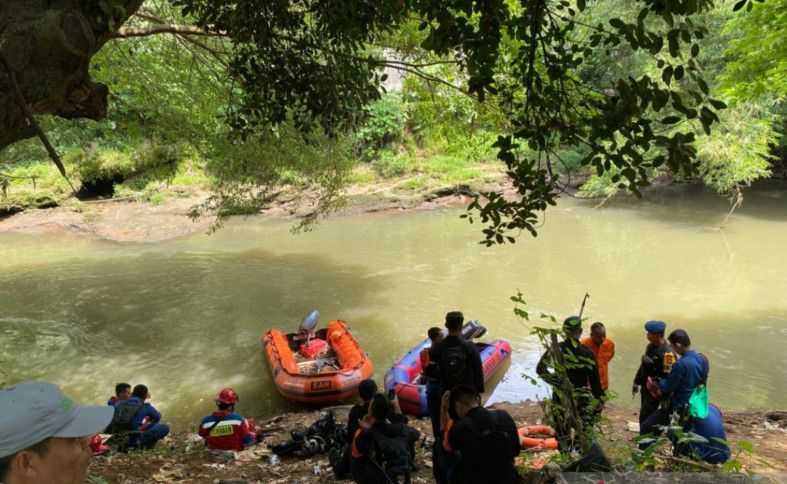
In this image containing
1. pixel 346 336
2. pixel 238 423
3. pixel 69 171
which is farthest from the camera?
pixel 69 171

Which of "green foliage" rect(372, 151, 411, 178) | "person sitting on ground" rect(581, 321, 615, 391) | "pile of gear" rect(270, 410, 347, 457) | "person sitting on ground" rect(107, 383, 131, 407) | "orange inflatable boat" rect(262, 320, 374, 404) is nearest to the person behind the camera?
"person sitting on ground" rect(581, 321, 615, 391)

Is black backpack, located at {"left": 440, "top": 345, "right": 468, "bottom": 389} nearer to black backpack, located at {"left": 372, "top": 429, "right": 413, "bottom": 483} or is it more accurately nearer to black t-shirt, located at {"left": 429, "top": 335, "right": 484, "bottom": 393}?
black t-shirt, located at {"left": 429, "top": 335, "right": 484, "bottom": 393}

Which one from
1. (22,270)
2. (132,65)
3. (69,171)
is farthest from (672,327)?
(69,171)

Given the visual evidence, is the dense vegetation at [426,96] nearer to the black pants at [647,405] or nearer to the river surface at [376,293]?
the black pants at [647,405]

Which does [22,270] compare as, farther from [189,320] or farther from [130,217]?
[189,320]

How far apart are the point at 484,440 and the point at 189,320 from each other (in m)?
10.9

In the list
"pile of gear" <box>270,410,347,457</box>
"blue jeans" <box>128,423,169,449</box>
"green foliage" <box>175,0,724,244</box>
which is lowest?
"blue jeans" <box>128,423,169,449</box>

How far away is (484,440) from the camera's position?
10.1 ft

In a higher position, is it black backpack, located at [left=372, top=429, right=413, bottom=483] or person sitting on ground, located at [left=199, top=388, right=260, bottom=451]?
black backpack, located at [left=372, top=429, right=413, bottom=483]

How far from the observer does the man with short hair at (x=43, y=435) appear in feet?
4.28

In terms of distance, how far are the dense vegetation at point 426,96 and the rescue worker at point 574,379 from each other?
1.17 meters

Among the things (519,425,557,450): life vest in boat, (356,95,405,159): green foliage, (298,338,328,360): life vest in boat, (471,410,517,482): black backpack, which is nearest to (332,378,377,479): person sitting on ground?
(471,410,517,482): black backpack

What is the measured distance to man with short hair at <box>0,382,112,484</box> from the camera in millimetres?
1304

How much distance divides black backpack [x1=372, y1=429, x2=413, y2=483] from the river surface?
511 centimetres
